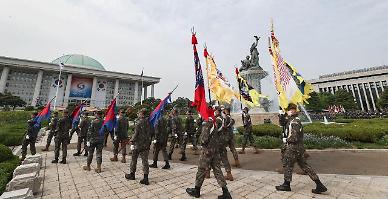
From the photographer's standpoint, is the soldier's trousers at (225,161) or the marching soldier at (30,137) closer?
the soldier's trousers at (225,161)

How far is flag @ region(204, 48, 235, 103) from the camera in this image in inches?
384

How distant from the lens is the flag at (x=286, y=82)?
799 centimetres

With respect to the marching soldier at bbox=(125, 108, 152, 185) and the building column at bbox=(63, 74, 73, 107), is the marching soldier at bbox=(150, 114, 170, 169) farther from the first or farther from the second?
the building column at bbox=(63, 74, 73, 107)

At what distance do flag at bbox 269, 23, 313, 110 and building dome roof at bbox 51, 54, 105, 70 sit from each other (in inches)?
3742

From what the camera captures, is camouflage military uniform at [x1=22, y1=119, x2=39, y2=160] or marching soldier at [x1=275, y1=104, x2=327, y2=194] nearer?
marching soldier at [x1=275, y1=104, x2=327, y2=194]

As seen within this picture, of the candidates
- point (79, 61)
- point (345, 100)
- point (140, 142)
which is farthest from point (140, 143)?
point (79, 61)

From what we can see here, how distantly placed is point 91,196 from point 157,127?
318cm

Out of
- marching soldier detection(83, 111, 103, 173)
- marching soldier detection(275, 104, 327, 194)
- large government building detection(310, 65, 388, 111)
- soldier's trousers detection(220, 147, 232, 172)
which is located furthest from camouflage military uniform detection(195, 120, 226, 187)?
large government building detection(310, 65, 388, 111)

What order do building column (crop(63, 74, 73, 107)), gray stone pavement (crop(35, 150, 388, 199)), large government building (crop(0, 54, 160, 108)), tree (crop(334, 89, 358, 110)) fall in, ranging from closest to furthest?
gray stone pavement (crop(35, 150, 388, 199))
tree (crop(334, 89, 358, 110))
large government building (crop(0, 54, 160, 108))
building column (crop(63, 74, 73, 107))

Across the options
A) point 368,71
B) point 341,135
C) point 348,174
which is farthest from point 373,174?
point 368,71

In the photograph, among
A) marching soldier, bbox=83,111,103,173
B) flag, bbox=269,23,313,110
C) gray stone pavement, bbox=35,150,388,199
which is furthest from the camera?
Result: flag, bbox=269,23,313,110

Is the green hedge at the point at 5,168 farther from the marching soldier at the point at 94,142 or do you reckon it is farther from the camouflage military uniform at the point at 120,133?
the camouflage military uniform at the point at 120,133

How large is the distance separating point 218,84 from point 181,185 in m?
5.41

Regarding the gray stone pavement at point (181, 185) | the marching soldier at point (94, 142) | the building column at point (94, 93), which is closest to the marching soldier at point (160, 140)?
the gray stone pavement at point (181, 185)
